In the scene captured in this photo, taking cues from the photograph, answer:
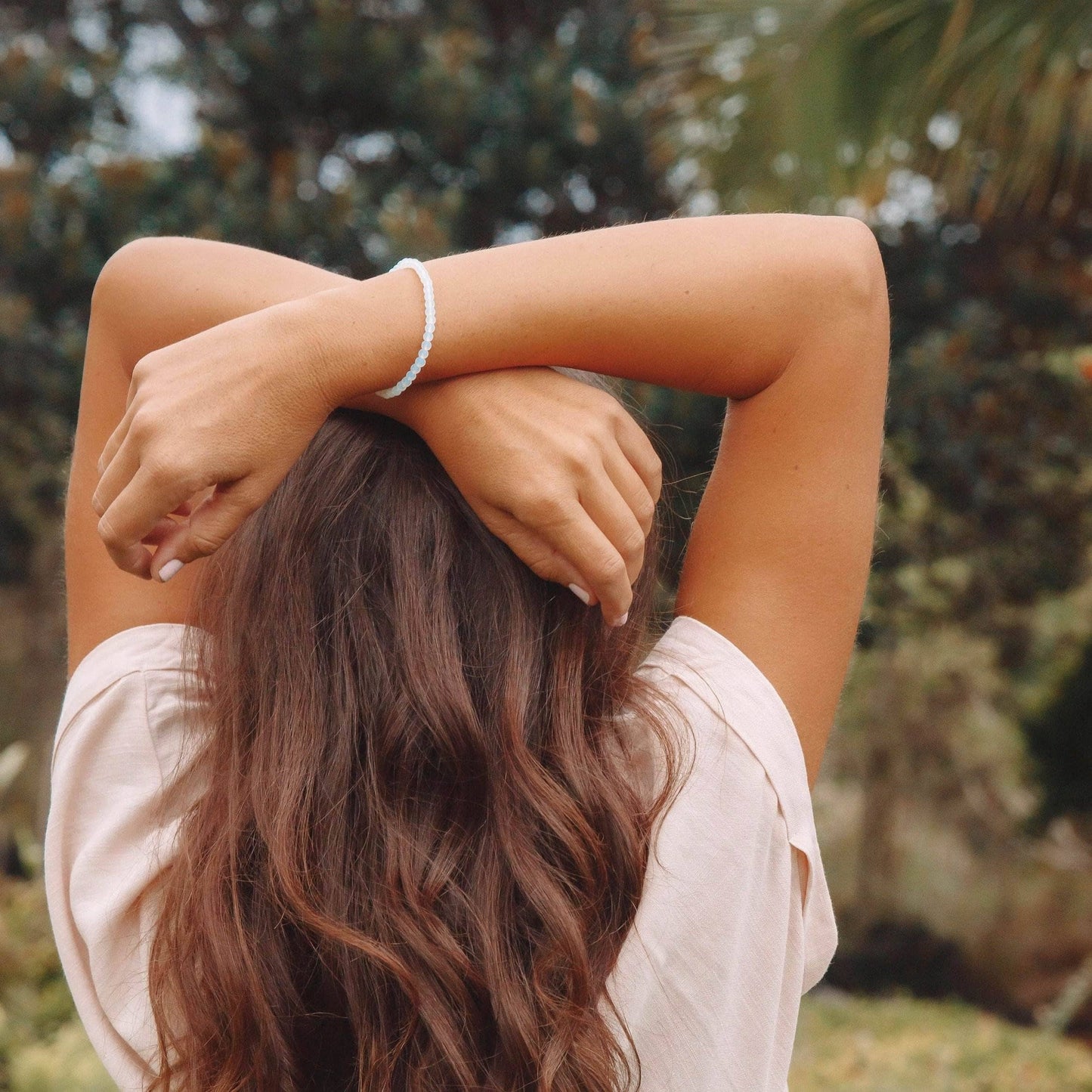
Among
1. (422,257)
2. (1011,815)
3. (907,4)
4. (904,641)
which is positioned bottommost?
(1011,815)

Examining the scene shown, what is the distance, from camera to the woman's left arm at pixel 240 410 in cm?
96

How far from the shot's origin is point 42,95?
471 centimetres

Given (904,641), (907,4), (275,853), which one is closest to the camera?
(275,853)

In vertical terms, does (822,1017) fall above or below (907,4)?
below

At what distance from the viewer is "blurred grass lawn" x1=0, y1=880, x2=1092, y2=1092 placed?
2580mm

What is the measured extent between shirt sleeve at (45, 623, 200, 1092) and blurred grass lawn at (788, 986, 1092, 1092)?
13.2 feet

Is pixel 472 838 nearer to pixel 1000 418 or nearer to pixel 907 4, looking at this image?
pixel 907 4

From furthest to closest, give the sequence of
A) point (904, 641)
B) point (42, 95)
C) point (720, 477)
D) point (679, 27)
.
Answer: point (904, 641), point (42, 95), point (679, 27), point (720, 477)

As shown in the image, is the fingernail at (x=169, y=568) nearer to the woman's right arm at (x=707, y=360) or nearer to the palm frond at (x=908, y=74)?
the woman's right arm at (x=707, y=360)

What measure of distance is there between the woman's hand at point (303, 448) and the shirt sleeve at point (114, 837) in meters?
0.21

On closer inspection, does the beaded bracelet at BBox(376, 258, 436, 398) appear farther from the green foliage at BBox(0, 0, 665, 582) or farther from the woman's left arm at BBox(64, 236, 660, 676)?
the green foliage at BBox(0, 0, 665, 582)

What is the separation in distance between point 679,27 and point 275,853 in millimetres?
3895

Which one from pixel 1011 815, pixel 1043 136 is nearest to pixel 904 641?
pixel 1011 815

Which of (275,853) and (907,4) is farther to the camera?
(907,4)
